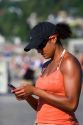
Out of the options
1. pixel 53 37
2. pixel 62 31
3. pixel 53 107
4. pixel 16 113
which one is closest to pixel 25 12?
pixel 16 113

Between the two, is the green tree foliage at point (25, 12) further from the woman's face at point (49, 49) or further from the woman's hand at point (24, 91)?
the woman's hand at point (24, 91)

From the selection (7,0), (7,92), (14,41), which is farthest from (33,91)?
(7,0)

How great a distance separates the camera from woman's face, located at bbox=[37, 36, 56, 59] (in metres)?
5.45

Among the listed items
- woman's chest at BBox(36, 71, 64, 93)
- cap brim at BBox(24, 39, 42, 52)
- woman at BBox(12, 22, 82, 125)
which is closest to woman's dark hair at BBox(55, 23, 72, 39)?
woman at BBox(12, 22, 82, 125)

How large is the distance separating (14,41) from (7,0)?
57.0ft

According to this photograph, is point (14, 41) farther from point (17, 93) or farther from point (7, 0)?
point (17, 93)

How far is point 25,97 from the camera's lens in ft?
17.9

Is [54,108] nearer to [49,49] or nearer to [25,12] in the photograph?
[49,49]

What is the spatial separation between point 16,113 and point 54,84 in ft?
30.7

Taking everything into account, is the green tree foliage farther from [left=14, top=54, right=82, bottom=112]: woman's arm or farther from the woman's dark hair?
[left=14, top=54, right=82, bottom=112]: woman's arm

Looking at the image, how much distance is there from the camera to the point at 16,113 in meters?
14.7

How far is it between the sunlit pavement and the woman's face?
629cm

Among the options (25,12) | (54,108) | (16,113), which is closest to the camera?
(54,108)

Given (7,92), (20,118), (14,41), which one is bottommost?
(14,41)
